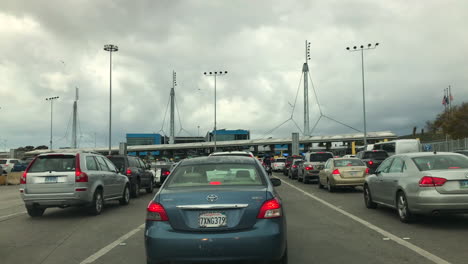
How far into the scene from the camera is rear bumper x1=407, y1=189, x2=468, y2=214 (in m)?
8.37

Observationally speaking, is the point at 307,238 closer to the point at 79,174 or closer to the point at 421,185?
the point at 421,185

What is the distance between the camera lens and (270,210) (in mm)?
4969

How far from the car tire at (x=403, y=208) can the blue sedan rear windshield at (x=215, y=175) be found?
4.79 m

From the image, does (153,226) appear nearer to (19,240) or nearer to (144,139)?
(19,240)

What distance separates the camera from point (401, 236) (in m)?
7.91

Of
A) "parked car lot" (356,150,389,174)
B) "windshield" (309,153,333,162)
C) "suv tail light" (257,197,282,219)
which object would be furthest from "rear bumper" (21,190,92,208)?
"parked car lot" (356,150,389,174)

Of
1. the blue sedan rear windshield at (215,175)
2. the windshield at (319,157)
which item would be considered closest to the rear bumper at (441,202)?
the blue sedan rear windshield at (215,175)

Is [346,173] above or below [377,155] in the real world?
below

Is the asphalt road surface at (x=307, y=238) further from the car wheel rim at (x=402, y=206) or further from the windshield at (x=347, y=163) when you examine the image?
the windshield at (x=347, y=163)

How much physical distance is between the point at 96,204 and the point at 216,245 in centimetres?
791

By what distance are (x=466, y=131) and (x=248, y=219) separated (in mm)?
Result: 65174

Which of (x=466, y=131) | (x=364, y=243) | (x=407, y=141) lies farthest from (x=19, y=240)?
(x=466, y=131)

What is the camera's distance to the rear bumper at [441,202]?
8.37m

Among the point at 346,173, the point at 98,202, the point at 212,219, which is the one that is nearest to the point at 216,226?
the point at 212,219
